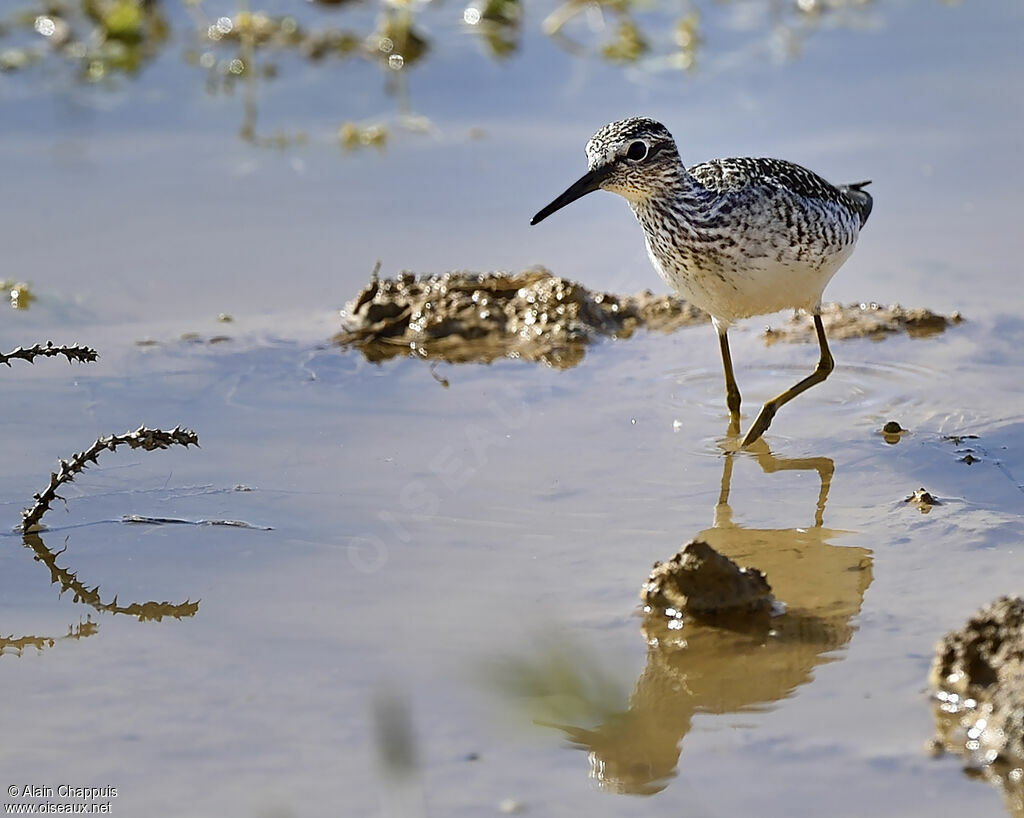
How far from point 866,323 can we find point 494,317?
1.93 m

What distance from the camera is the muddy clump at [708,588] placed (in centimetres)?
473

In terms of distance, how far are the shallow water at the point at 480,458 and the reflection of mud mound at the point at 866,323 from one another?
11 cm

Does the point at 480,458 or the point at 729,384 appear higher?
the point at 729,384

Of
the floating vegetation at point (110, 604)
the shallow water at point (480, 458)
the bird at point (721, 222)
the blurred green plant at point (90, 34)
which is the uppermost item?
the bird at point (721, 222)

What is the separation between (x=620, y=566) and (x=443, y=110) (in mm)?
6203

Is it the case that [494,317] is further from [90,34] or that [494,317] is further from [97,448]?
[90,34]

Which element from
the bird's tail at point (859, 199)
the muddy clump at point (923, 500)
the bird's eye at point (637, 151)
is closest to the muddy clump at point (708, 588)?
the muddy clump at point (923, 500)

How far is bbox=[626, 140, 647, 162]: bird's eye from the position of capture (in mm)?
6512

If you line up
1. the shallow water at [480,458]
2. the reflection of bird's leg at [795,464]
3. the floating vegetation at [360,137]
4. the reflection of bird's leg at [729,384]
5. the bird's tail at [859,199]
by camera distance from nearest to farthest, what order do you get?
the shallow water at [480,458] < the reflection of bird's leg at [795,464] < the reflection of bird's leg at [729,384] < the bird's tail at [859,199] < the floating vegetation at [360,137]

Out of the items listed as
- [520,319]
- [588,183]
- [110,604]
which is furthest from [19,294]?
[110,604]

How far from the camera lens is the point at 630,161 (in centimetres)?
654

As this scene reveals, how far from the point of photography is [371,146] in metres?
10.3

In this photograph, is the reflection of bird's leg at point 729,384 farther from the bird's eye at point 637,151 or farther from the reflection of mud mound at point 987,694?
the reflection of mud mound at point 987,694


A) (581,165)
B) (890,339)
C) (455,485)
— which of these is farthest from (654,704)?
(581,165)
